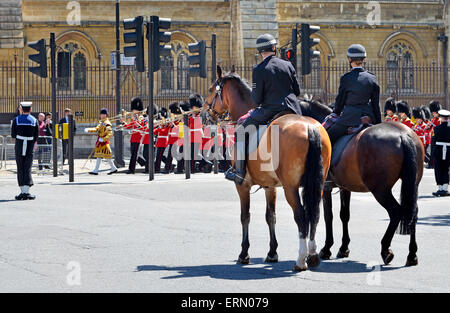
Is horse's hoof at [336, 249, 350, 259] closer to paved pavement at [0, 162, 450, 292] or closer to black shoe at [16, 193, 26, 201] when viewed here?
paved pavement at [0, 162, 450, 292]

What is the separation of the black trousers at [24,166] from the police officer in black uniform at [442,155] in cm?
737

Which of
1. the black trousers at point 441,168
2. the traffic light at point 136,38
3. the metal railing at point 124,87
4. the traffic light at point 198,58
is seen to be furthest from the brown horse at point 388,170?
the metal railing at point 124,87

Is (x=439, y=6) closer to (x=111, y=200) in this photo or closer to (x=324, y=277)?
(x=111, y=200)

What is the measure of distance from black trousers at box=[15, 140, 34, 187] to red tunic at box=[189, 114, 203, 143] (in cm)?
747

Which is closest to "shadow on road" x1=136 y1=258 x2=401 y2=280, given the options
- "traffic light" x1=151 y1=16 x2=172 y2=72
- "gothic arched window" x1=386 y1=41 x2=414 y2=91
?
"traffic light" x1=151 y1=16 x2=172 y2=72

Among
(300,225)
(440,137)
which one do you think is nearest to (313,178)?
(300,225)

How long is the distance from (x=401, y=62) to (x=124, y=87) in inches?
518

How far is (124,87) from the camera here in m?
39.2

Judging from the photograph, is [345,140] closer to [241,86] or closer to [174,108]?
[241,86]

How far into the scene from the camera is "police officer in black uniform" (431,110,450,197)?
17.0m
